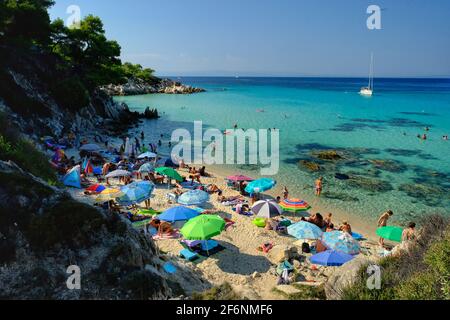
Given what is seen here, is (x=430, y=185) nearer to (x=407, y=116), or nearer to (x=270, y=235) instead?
(x=270, y=235)

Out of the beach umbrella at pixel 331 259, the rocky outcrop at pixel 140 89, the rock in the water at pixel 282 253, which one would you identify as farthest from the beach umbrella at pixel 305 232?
the rocky outcrop at pixel 140 89

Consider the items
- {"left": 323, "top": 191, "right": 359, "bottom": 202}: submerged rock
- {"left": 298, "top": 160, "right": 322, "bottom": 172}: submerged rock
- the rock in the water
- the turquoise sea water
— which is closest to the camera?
the rock in the water

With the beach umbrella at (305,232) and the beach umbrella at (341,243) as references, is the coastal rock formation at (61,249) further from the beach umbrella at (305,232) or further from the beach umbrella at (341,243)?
the beach umbrella at (305,232)

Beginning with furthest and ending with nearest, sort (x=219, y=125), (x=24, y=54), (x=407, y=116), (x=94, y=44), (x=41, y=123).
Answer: (x=407, y=116), (x=219, y=125), (x=94, y=44), (x=24, y=54), (x=41, y=123)

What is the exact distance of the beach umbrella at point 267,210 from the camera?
16.5 metres

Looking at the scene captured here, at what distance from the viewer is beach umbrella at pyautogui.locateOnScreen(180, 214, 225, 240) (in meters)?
13.3

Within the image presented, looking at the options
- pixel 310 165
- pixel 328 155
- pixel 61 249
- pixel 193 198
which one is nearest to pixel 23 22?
pixel 193 198

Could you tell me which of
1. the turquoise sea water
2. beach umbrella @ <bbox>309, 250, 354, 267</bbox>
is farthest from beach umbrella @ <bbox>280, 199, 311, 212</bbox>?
beach umbrella @ <bbox>309, 250, 354, 267</bbox>

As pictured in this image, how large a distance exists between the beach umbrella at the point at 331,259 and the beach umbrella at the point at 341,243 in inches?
16.6

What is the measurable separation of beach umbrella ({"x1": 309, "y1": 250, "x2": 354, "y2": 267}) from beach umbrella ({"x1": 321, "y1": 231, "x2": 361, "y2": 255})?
42 cm

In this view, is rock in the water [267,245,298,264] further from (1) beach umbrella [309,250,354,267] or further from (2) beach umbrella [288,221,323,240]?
(1) beach umbrella [309,250,354,267]
